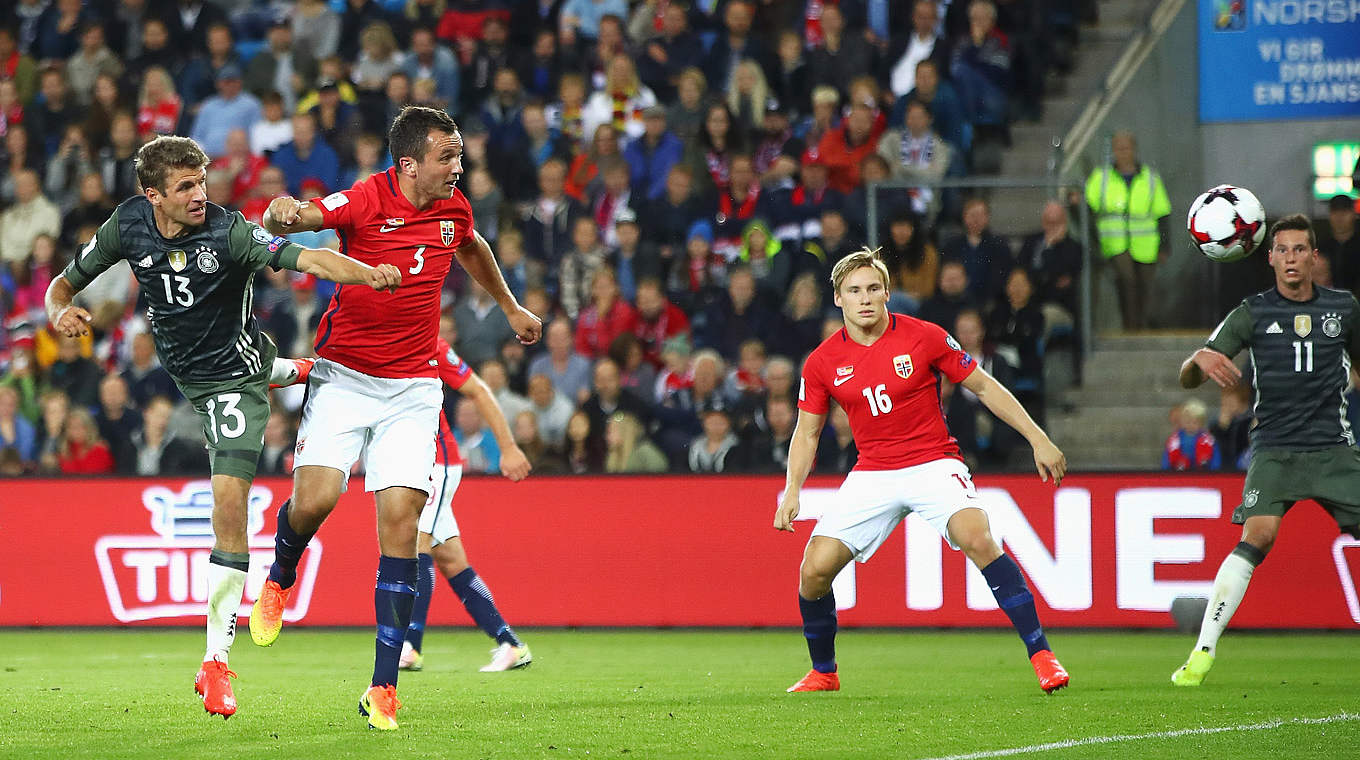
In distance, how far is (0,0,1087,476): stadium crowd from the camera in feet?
45.1

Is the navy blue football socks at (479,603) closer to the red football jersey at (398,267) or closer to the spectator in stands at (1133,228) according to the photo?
the red football jersey at (398,267)

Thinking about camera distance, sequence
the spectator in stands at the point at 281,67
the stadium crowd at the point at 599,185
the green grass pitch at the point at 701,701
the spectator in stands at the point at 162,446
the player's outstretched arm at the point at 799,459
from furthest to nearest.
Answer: the spectator in stands at the point at 281,67, the spectator in stands at the point at 162,446, the stadium crowd at the point at 599,185, the player's outstretched arm at the point at 799,459, the green grass pitch at the point at 701,701

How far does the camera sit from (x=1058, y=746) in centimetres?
643

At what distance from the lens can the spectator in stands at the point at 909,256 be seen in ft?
45.7

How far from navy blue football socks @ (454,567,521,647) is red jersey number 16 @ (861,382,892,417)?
2.71 m

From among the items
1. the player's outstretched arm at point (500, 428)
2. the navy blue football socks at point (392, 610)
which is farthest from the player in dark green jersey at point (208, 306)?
the player's outstretched arm at point (500, 428)

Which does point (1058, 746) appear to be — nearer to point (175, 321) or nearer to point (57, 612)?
point (175, 321)

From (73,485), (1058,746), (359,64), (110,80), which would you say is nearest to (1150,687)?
(1058,746)

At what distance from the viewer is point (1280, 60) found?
45.8ft

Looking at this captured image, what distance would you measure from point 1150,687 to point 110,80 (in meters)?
12.7

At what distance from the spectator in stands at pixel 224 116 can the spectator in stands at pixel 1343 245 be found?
383 inches

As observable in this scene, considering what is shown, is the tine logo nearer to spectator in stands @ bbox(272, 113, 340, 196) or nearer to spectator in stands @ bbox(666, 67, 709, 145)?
spectator in stands @ bbox(272, 113, 340, 196)

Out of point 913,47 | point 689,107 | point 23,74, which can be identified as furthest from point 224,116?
point 913,47

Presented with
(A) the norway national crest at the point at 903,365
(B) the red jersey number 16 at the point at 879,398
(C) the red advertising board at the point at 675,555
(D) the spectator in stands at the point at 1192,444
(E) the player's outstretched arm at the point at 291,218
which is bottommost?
Answer: (C) the red advertising board at the point at 675,555
